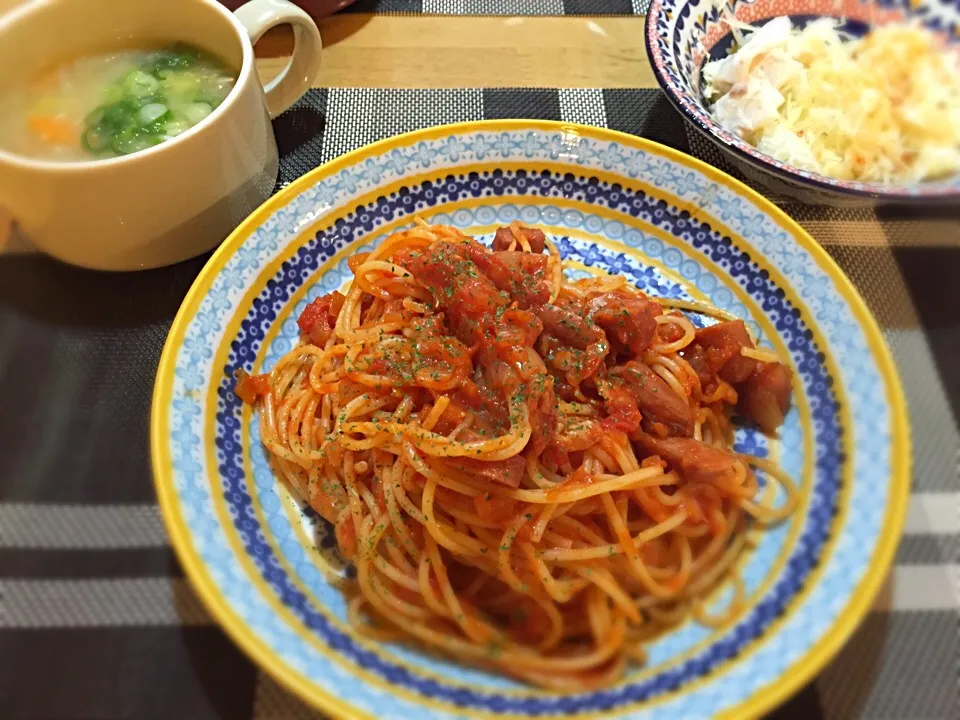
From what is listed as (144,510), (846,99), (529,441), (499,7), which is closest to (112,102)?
(144,510)

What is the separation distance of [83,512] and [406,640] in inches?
44.4

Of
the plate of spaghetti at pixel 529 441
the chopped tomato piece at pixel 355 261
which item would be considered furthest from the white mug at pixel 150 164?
the chopped tomato piece at pixel 355 261

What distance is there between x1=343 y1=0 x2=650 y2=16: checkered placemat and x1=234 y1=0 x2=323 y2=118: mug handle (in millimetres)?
1095

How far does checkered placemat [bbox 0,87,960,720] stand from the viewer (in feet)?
5.77

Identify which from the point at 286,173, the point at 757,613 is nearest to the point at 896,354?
the point at 757,613

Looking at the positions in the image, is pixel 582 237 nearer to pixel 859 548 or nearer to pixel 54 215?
pixel 859 548

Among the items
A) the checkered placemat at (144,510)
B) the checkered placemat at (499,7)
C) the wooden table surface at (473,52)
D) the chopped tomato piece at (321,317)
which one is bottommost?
the checkered placemat at (144,510)

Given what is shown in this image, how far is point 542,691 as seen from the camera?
5.33 ft

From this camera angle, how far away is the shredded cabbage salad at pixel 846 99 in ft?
8.75

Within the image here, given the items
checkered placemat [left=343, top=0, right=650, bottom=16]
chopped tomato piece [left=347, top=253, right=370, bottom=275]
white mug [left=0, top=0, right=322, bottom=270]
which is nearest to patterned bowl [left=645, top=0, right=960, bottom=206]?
checkered placemat [left=343, top=0, right=650, bottom=16]

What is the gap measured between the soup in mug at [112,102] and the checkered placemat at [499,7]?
1441 millimetres

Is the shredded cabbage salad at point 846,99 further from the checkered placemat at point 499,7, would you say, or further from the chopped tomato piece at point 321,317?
the chopped tomato piece at point 321,317

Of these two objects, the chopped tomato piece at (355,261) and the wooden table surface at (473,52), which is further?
the wooden table surface at (473,52)

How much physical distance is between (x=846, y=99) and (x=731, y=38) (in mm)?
613
